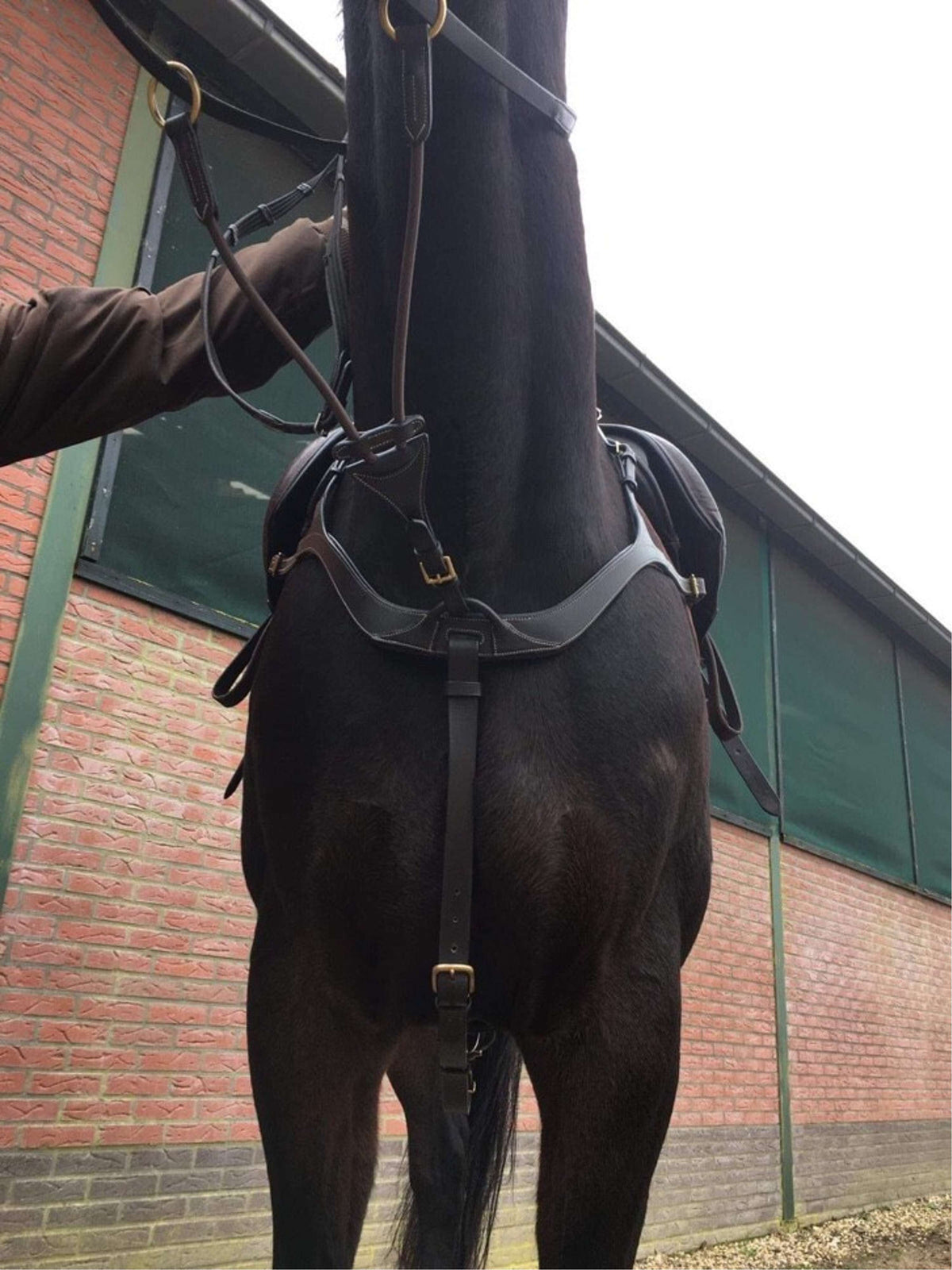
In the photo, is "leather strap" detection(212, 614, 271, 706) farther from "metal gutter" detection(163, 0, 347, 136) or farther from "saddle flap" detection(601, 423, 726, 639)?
"metal gutter" detection(163, 0, 347, 136)

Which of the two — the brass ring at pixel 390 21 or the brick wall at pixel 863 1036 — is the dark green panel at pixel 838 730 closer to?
the brick wall at pixel 863 1036

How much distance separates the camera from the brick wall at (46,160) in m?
4.16

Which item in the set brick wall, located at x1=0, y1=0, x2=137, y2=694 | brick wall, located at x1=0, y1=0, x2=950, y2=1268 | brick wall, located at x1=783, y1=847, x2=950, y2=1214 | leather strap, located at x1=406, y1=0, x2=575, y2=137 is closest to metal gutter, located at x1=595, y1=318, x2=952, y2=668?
brick wall, located at x1=783, y1=847, x2=950, y2=1214

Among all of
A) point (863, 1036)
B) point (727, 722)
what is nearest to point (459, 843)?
point (727, 722)

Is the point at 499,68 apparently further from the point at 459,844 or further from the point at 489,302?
the point at 459,844

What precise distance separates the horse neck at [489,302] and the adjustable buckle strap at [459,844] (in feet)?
0.46

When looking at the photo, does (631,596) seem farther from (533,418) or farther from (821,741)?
(821,741)

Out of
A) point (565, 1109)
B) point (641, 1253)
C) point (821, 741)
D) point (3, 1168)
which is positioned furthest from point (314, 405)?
point (821, 741)

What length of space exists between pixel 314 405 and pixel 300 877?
4.36 m

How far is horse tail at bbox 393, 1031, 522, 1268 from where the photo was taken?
2699mm

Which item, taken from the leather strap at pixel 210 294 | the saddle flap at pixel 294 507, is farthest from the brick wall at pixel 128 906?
the leather strap at pixel 210 294

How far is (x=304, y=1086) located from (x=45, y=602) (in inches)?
114

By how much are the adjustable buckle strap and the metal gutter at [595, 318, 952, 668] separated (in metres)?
6.16

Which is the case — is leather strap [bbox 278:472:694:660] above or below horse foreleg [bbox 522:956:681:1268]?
above
